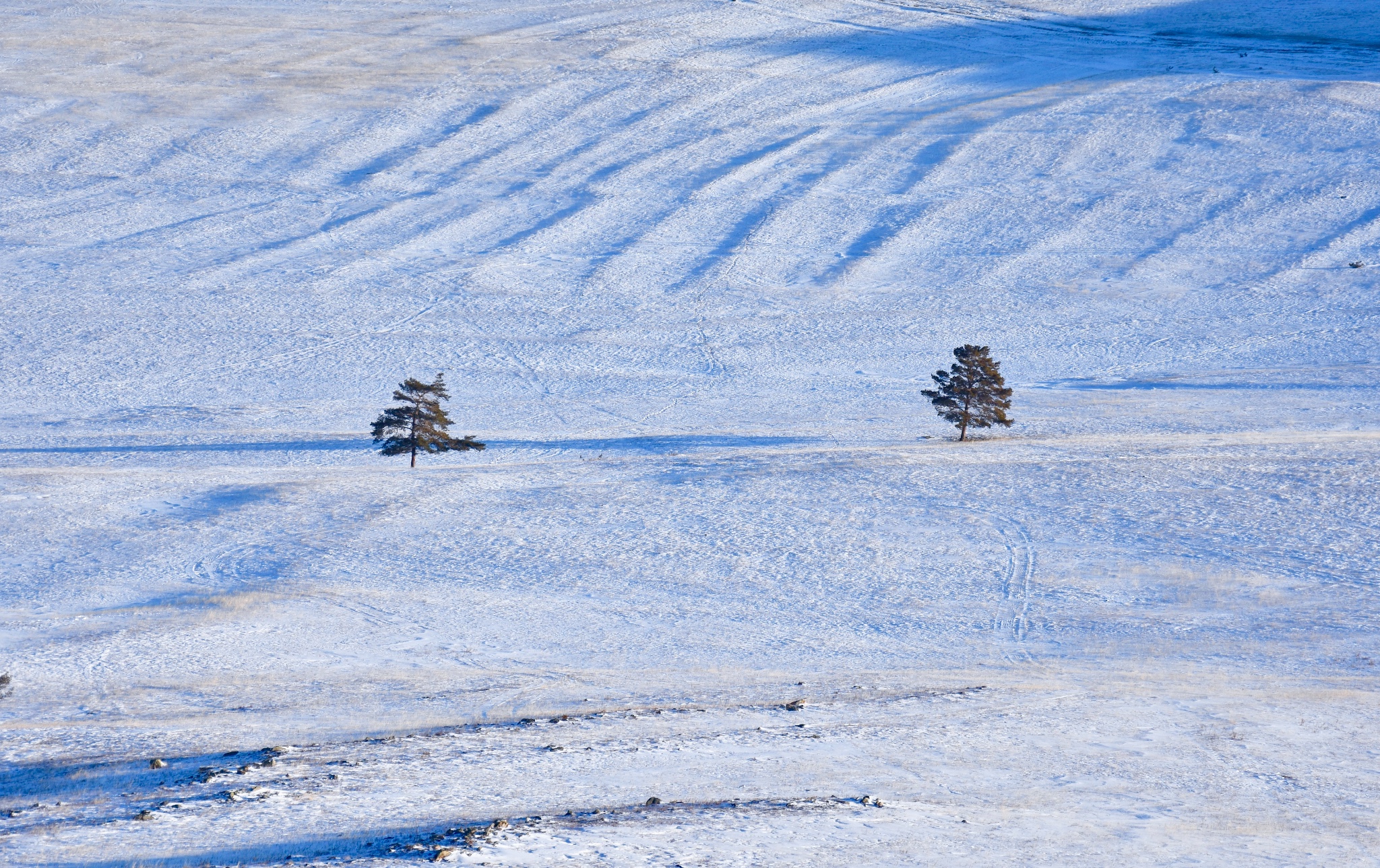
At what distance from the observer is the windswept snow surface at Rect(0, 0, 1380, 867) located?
10.8 metres

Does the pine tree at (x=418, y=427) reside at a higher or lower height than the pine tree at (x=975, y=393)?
lower

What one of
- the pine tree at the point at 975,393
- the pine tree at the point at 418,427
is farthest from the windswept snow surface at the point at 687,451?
the pine tree at the point at 975,393

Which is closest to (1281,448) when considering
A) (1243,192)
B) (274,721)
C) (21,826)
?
(274,721)

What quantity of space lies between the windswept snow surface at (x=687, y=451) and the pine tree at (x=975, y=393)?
852 millimetres

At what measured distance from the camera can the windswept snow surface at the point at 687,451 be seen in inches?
424

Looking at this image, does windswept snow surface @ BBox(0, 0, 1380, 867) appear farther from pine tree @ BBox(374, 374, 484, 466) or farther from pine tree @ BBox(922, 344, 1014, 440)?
pine tree @ BBox(922, 344, 1014, 440)

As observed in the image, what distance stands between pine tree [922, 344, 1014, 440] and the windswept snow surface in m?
0.85

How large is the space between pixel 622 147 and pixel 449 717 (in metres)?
35.3

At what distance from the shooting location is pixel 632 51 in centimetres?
5444

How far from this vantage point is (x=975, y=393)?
22.5 metres

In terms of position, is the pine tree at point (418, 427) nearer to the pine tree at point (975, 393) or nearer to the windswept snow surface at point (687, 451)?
the windswept snow surface at point (687, 451)

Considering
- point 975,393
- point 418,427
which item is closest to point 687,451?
point 418,427

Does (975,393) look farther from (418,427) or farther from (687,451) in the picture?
(418,427)

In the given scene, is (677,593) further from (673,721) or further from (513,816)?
(513,816)
